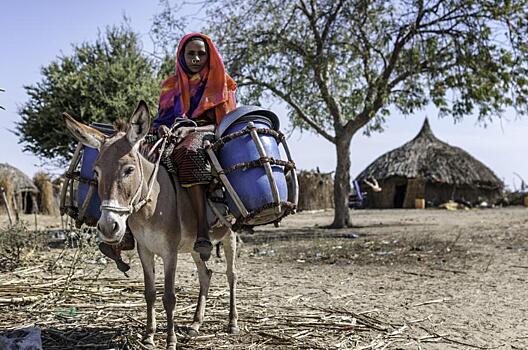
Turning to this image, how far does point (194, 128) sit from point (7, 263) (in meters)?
5.54

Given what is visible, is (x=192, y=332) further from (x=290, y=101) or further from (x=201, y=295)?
(x=290, y=101)

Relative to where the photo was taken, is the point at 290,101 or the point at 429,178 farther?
the point at 429,178

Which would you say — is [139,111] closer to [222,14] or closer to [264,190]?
[264,190]

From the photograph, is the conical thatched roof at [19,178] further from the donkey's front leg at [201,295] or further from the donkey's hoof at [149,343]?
the donkey's hoof at [149,343]

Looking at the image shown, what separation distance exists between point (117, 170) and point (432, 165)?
36.0 metres

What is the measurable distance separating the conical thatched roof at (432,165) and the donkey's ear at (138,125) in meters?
34.3

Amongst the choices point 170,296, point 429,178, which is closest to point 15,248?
point 170,296

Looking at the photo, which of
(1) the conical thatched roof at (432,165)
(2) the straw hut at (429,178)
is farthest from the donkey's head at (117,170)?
(1) the conical thatched roof at (432,165)

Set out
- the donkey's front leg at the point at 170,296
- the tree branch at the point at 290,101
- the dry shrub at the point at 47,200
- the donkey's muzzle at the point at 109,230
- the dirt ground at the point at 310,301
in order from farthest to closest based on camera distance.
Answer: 1. the dry shrub at the point at 47,200
2. the tree branch at the point at 290,101
3. the dirt ground at the point at 310,301
4. the donkey's front leg at the point at 170,296
5. the donkey's muzzle at the point at 109,230

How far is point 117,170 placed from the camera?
4000mm

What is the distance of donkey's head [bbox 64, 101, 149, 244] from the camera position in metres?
3.85

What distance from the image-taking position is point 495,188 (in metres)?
39.1

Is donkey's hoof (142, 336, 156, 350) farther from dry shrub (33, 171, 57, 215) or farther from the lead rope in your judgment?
dry shrub (33, 171, 57, 215)

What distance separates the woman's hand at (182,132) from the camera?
16.1ft
